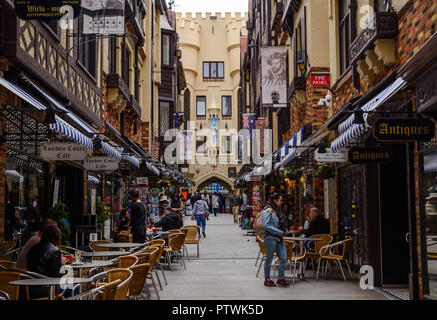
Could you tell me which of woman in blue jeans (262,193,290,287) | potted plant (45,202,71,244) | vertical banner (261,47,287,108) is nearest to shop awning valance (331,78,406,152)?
woman in blue jeans (262,193,290,287)

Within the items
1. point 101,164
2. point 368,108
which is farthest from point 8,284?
point 101,164

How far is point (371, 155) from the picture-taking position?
Result: 377 inches

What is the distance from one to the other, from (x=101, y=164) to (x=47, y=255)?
7279 mm

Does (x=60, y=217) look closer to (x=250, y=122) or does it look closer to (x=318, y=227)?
(x=318, y=227)

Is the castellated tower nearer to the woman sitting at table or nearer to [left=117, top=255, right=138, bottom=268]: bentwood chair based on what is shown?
[left=117, top=255, right=138, bottom=268]: bentwood chair

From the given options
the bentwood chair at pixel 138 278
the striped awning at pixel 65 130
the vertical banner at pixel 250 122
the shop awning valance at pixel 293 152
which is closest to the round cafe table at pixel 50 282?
the bentwood chair at pixel 138 278

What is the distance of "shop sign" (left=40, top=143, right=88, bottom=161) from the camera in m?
10.3

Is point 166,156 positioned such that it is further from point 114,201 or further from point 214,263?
point 214,263

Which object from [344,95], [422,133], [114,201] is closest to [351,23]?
[344,95]

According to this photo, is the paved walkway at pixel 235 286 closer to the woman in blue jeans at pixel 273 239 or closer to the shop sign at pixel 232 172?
the woman in blue jeans at pixel 273 239

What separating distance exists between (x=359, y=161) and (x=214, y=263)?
19.9 ft

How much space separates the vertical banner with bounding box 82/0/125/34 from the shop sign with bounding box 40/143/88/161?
165 inches

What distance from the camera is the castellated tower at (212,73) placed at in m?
58.0

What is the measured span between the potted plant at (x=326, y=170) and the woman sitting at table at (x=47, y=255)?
864 centimetres
